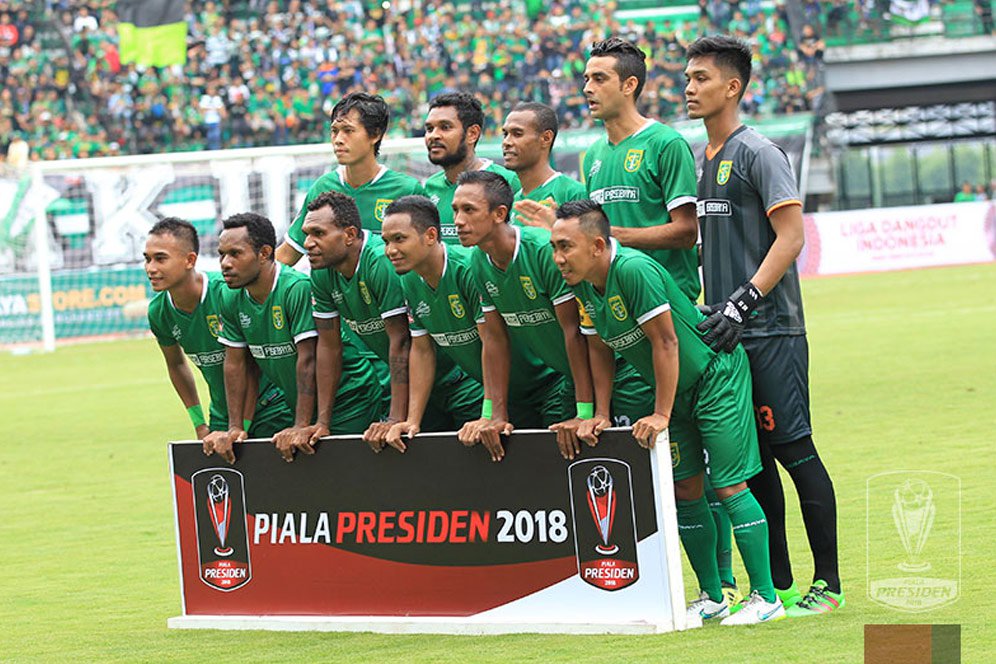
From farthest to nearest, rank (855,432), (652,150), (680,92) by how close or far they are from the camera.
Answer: (680,92) < (855,432) < (652,150)

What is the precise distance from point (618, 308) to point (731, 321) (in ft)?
1.50

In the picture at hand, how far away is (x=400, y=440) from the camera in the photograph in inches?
260

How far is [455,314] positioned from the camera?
21.9ft

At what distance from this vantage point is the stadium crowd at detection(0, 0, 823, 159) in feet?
116

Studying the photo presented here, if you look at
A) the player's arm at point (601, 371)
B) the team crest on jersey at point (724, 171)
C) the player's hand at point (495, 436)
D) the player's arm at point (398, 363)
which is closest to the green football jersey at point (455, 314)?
the player's arm at point (398, 363)

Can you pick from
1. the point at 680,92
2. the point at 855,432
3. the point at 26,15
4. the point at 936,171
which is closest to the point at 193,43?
the point at 26,15

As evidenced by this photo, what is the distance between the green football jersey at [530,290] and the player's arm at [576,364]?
5cm

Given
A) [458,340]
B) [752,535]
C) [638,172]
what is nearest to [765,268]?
[638,172]

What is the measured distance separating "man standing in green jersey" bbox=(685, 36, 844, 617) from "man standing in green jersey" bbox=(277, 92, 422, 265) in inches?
66.8

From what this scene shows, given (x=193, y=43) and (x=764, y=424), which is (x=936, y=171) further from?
(x=764, y=424)

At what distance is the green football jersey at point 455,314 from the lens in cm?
662

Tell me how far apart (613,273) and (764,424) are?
37.3 inches

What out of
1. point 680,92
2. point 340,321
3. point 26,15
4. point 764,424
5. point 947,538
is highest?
point 26,15

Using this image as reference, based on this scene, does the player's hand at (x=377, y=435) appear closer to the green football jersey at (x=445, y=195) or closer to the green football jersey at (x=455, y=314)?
the green football jersey at (x=455, y=314)
